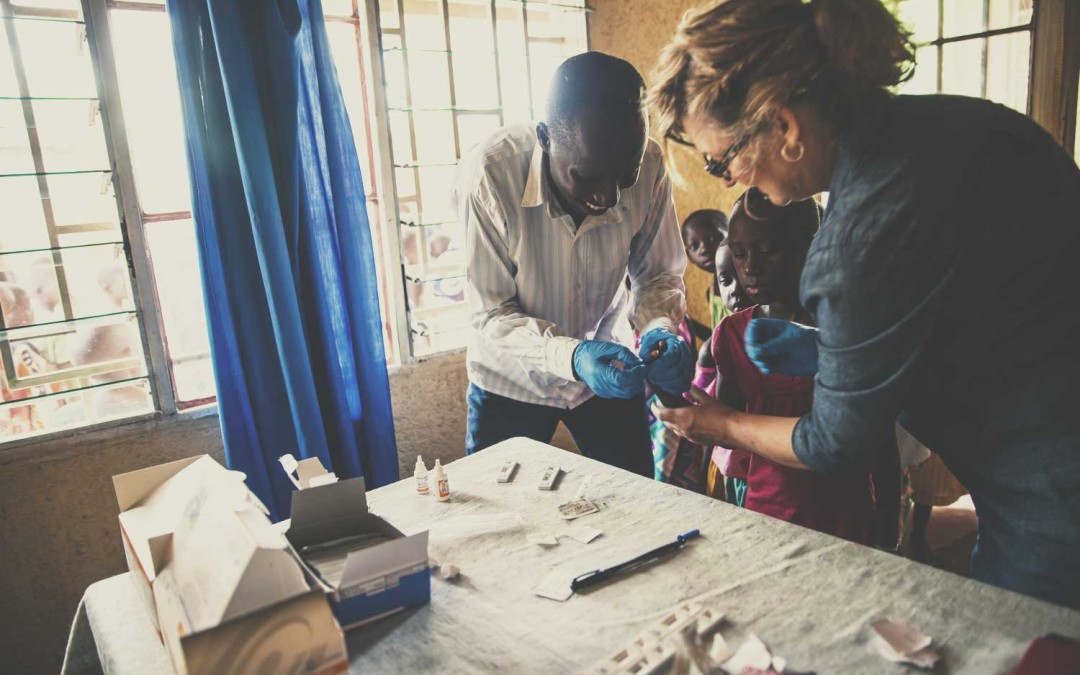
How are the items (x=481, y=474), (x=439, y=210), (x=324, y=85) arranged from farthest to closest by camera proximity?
(x=439, y=210) → (x=324, y=85) → (x=481, y=474)

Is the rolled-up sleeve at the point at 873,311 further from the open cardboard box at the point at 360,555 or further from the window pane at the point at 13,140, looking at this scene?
the window pane at the point at 13,140

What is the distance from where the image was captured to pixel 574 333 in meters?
2.07

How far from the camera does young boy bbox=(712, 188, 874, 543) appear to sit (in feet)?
5.26

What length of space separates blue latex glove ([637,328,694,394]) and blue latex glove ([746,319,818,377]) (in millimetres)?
163

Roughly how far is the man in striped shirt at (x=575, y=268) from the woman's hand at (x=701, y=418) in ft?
0.29

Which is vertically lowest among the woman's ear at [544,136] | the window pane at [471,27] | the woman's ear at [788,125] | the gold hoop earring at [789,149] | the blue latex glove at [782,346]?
the blue latex glove at [782,346]

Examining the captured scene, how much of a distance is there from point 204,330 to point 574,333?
1.48m

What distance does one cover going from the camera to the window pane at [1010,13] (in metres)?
2.59

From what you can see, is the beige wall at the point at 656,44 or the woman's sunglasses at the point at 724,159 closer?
the woman's sunglasses at the point at 724,159

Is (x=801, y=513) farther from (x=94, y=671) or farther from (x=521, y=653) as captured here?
(x=94, y=671)

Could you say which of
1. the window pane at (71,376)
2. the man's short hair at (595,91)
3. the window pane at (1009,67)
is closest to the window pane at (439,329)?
the window pane at (71,376)

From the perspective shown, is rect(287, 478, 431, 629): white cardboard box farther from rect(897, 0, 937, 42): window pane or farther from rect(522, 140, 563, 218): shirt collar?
rect(897, 0, 937, 42): window pane

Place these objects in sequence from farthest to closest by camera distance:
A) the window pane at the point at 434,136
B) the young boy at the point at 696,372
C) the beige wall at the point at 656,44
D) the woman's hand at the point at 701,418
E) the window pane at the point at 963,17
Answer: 1. the beige wall at the point at 656,44
2. the window pane at the point at 434,136
3. the window pane at the point at 963,17
4. the young boy at the point at 696,372
5. the woman's hand at the point at 701,418

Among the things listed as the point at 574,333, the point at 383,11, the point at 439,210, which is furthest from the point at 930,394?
the point at 383,11
